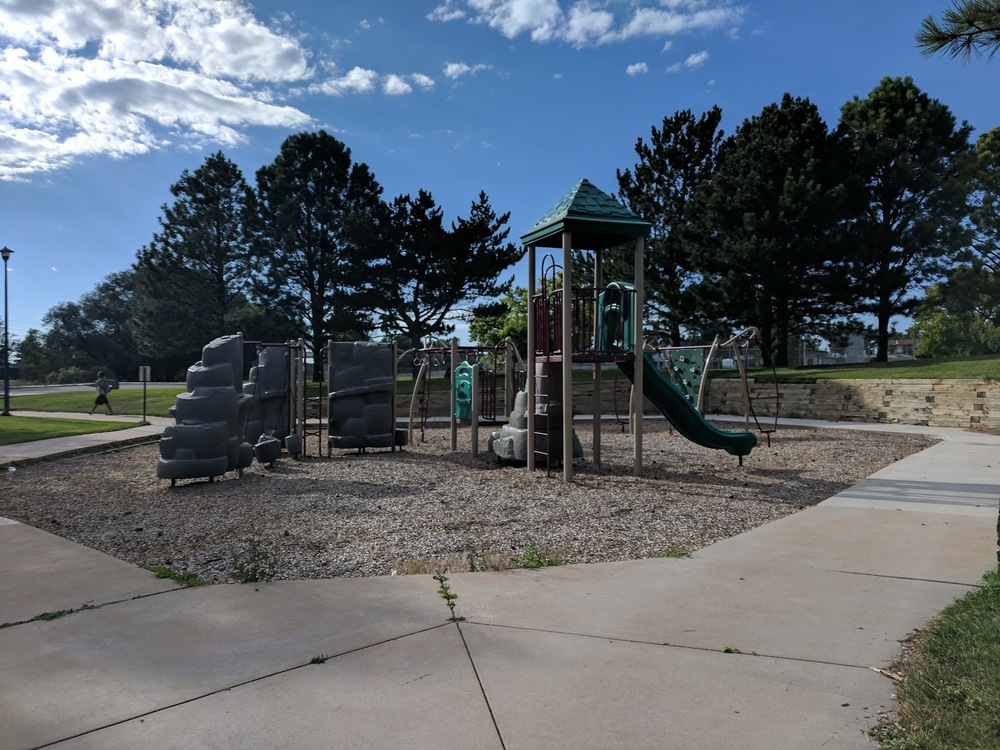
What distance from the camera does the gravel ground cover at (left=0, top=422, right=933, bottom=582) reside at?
5371 millimetres

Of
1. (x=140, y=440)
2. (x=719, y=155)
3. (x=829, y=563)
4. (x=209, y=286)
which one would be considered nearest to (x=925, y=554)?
(x=829, y=563)

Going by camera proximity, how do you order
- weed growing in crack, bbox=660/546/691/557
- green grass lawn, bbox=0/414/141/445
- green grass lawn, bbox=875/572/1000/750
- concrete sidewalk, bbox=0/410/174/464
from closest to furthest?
1. green grass lawn, bbox=875/572/1000/750
2. weed growing in crack, bbox=660/546/691/557
3. concrete sidewalk, bbox=0/410/174/464
4. green grass lawn, bbox=0/414/141/445

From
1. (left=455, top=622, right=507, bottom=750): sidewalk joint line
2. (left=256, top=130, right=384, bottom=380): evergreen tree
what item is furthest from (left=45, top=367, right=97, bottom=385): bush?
(left=455, top=622, right=507, bottom=750): sidewalk joint line

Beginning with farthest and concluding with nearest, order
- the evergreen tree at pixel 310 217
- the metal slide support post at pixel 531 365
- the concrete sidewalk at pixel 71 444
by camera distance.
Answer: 1. the evergreen tree at pixel 310 217
2. the concrete sidewalk at pixel 71 444
3. the metal slide support post at pixel 531 365

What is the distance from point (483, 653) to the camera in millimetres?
3246

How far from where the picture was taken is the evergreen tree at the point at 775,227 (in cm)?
2594

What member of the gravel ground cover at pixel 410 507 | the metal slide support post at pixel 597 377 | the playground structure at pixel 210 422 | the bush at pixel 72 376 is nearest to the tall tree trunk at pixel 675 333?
the gravel ground cover at pixel 410 507

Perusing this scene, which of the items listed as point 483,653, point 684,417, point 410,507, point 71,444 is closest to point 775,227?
point 684,417

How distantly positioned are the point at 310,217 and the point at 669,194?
17.5 m

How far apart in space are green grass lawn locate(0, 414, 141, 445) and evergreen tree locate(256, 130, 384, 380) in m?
14.6

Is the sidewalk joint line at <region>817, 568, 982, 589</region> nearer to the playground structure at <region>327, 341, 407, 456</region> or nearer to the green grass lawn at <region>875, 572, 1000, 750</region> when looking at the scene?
the green grass lawn at <region>875, 572, 1000, 750</region>

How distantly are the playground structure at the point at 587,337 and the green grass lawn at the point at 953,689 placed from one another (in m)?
5.74

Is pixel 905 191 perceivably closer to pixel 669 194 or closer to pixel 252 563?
pixel 669 194

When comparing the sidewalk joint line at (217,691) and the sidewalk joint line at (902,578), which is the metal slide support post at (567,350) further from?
the sidewalk joint line at (217,691)
